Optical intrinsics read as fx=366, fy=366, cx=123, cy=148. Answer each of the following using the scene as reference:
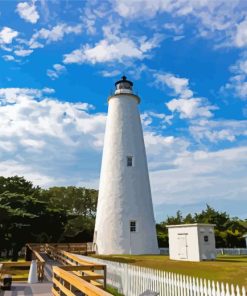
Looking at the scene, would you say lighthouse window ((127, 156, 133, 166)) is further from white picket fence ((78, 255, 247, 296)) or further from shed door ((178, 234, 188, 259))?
white picket fence ((78, 255, 247, 296))

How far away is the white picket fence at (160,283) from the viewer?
275 inches

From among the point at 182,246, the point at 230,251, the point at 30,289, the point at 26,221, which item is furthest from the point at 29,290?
the point at 230,251

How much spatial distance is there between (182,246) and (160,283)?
46.3ft

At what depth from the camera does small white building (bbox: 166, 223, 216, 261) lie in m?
21.7

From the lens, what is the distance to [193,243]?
2192 cm

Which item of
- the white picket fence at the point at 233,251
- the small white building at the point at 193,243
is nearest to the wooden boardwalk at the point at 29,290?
the small white building at the point at 193,243

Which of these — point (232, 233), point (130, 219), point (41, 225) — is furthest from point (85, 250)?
point (232, 233)

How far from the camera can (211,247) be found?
2231 cm

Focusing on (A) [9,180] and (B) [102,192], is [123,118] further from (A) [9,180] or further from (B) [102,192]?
(A) [9,180]

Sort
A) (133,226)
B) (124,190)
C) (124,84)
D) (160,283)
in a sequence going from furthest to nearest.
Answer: (124,84) → (124,190) → (133,226) → (160,283)

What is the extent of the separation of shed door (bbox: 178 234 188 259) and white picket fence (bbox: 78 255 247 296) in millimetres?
10404

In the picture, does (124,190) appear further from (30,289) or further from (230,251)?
(30,289)

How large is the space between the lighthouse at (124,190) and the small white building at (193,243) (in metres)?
2.76

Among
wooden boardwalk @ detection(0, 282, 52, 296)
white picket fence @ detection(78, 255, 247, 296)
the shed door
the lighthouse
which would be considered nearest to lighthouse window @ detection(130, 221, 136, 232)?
the lighthouse
